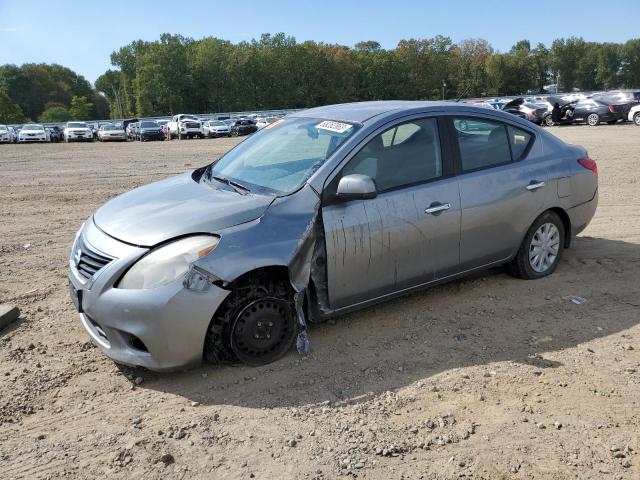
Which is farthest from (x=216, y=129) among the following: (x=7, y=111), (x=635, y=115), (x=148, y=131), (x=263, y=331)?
(x=7, y=111)

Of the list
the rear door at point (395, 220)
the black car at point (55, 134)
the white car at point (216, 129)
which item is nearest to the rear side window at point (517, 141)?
the rear door at point (395, 220)

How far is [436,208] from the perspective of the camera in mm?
4449

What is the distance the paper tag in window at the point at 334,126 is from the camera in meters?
4.38

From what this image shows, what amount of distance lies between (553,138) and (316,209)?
2850 mm

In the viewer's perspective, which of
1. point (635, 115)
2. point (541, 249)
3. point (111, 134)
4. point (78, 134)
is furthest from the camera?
point (78, 134)

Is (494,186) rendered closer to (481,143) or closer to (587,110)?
(481,143)

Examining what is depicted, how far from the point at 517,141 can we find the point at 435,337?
6.74ft

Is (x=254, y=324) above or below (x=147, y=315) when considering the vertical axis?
below

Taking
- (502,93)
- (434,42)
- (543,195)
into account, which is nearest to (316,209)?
(543,195)

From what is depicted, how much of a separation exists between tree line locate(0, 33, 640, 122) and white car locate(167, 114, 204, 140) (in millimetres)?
62552

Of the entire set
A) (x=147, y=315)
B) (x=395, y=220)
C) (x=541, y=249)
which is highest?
(x=395, y=220)

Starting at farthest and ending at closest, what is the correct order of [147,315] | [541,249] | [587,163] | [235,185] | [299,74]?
1. [299,74]
2. [587,163]
3. [541,249]
4. [235,185]
5. [147,315]

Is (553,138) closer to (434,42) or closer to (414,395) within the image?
(414,395)

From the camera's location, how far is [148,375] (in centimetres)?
382
